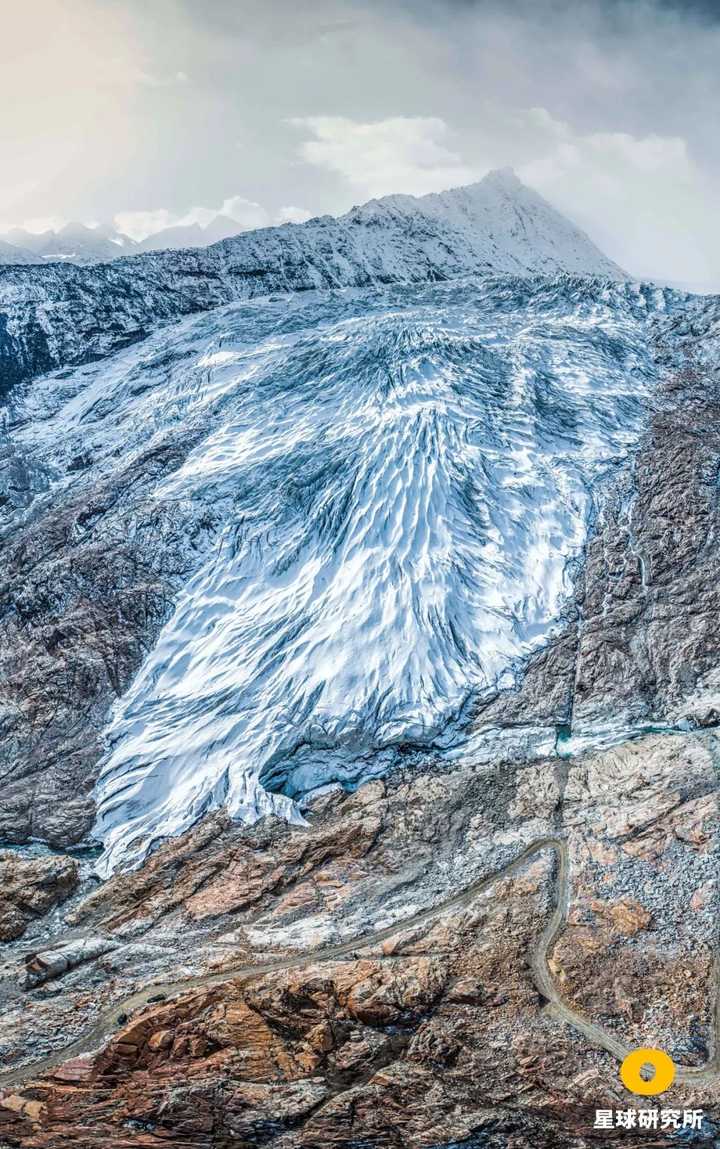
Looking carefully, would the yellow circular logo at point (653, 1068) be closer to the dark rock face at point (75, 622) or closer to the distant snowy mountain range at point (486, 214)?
the dark rock face at point (75, 622)

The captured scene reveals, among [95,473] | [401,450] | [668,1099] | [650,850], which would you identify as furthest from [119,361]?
[668,1099]

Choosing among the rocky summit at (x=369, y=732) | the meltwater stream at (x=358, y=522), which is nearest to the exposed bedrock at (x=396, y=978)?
the rocky summit at (x=369, y=732)

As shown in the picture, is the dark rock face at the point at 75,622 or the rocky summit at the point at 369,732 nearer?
the rocky summit at the point at 369,732

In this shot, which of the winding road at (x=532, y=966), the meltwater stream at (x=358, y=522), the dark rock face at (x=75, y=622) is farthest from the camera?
the dark rock face at (x=75, y=622)

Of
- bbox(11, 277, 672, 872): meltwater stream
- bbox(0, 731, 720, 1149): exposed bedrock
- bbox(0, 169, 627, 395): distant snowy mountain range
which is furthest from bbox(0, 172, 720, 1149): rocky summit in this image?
bbox(0, 169, 627, 395): distant snowy mountain range

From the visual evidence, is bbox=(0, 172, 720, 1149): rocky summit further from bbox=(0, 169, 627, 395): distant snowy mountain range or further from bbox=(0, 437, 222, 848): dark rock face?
bbox=(0, 169, 627, 395): distant snowy mountain range

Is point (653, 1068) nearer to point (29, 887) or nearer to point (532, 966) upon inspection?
point (532, 966)

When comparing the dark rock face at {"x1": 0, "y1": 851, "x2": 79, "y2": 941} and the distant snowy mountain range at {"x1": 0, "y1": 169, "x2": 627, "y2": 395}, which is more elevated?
the distant snowy mountain range at {"x1": 0, "y1": 169, "x2": 627, "y2": 395}

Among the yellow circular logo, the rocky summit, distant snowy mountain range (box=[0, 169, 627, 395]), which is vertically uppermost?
distant snowy mountain range (box=[0, 169, 627, 395])
